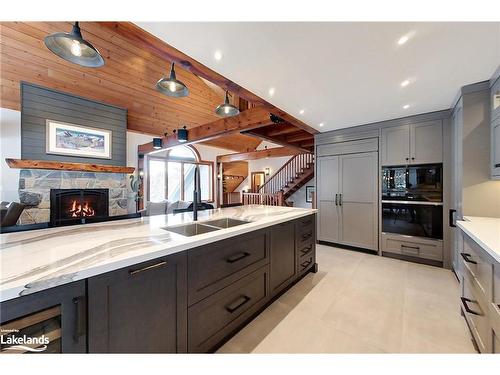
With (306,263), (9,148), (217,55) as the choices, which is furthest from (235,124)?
(9,148)

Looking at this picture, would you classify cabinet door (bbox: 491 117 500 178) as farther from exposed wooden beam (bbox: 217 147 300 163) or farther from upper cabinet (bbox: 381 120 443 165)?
exposed wooden beam (bbox: 217 147 300 163)

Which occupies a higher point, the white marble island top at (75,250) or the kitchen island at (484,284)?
the white marble island top at (75,250)

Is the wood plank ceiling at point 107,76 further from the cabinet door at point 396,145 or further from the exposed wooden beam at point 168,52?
the cabinet door at point 396,145

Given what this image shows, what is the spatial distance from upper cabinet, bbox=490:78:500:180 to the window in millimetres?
6284

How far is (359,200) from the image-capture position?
3600 millimetres

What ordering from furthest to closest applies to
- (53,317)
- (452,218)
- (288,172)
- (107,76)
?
(288,172) → (107,76) → (452,218) → (53,317)

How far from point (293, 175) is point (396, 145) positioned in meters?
4.66

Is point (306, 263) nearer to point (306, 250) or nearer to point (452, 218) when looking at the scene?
point (306, 250)

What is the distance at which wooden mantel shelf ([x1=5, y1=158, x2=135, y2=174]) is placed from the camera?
3.65 meters

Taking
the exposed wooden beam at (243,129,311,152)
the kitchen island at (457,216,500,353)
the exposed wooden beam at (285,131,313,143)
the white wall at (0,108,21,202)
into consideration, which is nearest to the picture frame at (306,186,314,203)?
the exposed wooden beam at (243,129,311,152)

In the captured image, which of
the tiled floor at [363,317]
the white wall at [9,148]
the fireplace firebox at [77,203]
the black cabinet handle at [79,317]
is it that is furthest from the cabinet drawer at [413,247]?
the white wall at [9,148]

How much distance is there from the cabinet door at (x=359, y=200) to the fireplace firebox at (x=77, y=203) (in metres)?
5.08

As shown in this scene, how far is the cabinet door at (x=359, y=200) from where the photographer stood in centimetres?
346
